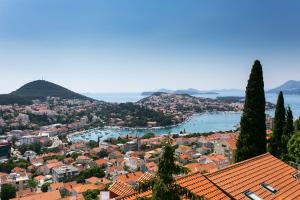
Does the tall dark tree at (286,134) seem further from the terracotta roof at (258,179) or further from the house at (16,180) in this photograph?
the house at (16,180)

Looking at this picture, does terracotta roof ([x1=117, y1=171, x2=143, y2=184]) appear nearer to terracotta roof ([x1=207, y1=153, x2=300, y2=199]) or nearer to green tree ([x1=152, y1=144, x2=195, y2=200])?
terracotta roof ([x1=207, y1=153, x2=300, y2=199])

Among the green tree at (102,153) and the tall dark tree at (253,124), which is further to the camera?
the green tree at (102,153)

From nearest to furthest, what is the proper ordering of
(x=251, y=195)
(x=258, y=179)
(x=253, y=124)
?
(x=251, y=195) < (x=258, y=179) < (x=253, y=124)

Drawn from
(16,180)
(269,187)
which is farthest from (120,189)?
(16,180)

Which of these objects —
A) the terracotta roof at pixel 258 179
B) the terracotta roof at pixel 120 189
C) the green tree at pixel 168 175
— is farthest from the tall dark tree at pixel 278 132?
the green tree at pixel 168 175

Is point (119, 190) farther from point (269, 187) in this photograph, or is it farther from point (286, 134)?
point (286, 134)

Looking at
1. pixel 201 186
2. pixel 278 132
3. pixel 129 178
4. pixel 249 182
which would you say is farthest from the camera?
pixel 129 178

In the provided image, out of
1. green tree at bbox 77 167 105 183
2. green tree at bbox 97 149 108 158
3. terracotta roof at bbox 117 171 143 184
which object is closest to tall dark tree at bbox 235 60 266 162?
terracotta roof at bbox 117 171 143 184
